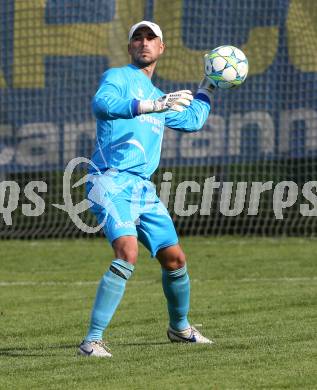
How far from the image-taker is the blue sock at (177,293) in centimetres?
766

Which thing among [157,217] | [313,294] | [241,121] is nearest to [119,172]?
[157,217]

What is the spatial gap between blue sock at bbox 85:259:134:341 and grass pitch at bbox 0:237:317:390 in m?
0.24

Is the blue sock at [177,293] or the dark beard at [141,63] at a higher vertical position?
the dark beard at [141,63]

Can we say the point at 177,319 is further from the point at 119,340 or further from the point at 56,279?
the point at 56,279

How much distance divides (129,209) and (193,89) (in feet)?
34.0

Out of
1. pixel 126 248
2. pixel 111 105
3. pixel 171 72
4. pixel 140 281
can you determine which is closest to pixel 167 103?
pixel 111 105

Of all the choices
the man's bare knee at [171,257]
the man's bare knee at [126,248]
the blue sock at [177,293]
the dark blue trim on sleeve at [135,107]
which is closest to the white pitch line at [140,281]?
the blue sock at [177,293]

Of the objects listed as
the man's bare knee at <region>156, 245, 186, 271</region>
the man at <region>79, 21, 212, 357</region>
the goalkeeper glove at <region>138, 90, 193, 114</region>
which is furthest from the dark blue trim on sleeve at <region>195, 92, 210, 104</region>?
the man's bare knee at <region>156, 245, 186, 271</region>

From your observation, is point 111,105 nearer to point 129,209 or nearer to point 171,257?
point 129,209

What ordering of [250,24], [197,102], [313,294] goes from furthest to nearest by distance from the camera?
1. [250,24]
2. [313,294]
3. [197,102]

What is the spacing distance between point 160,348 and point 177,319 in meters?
0.39

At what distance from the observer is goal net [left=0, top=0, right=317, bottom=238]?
1706cm

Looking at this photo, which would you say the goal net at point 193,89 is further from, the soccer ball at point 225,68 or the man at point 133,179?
the man at point 133,179

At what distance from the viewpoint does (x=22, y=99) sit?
17.9 meters
